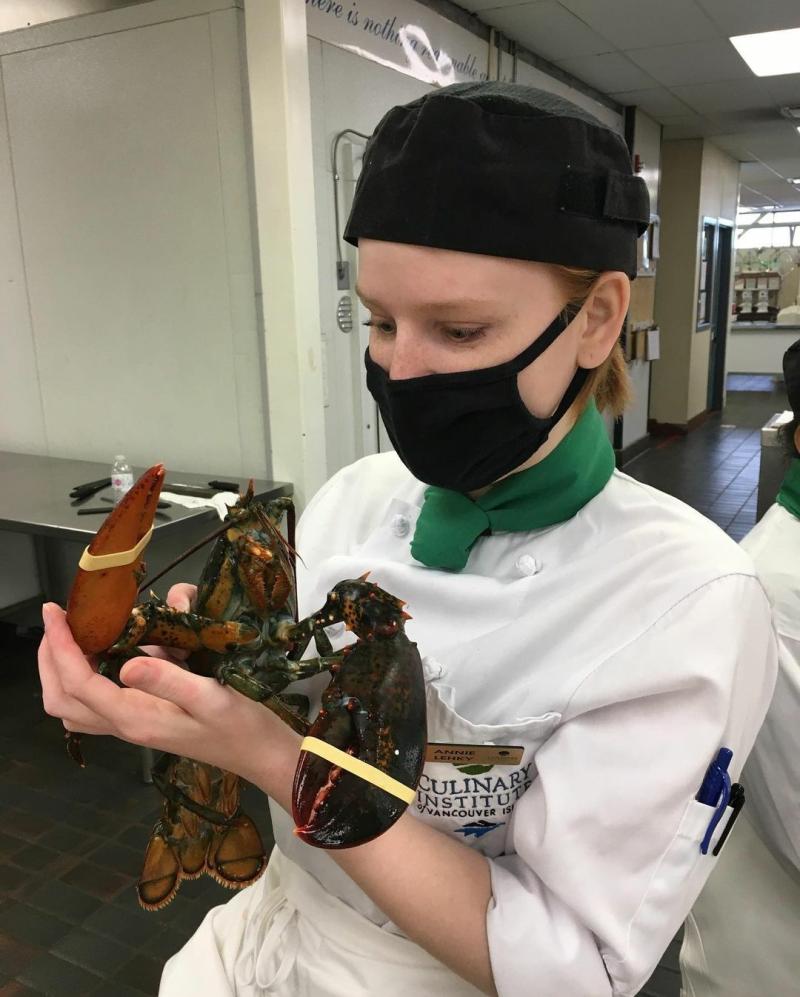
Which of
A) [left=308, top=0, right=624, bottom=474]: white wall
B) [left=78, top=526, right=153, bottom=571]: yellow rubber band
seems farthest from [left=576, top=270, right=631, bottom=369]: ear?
[left=308, top=0, right=624, bottom=474]: white wall

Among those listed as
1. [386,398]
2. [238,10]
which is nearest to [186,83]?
[238,10]

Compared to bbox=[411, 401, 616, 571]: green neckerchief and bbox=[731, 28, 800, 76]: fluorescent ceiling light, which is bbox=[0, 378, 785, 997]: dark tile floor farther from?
bbox=[731, 28, 800, 76]: fluorescent ceiling light

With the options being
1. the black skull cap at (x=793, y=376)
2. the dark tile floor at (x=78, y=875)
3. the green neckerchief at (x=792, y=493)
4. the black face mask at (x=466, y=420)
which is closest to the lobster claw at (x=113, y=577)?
the black face mask at (x=466, y=420)

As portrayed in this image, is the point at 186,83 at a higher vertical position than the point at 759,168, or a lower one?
lower

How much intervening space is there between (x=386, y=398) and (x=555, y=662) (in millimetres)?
402

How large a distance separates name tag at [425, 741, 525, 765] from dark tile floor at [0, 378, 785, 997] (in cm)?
185

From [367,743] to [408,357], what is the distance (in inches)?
18.0

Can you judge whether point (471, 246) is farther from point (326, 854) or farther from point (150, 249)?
point (150, 249)

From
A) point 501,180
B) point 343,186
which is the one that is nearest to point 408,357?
point 501,180

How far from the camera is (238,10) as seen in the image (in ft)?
10.6

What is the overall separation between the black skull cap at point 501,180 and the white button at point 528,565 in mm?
371

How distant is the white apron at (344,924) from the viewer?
1.00 meters

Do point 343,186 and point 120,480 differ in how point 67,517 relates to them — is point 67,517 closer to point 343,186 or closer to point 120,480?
point 120,480

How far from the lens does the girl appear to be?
2.89 feet
